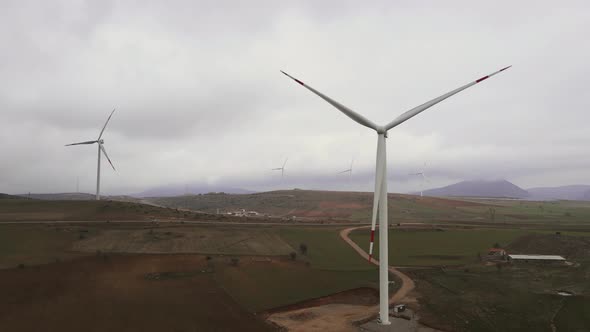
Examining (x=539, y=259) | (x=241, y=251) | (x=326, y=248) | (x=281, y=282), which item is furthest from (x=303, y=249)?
(x=539, y=259)

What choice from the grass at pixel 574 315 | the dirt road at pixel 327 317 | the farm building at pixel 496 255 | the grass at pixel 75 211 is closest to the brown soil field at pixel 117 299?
the dirt road at pixel 327 317

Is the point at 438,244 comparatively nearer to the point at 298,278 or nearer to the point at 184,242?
the point at 298,278

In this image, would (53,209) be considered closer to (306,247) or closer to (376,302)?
(306,247)

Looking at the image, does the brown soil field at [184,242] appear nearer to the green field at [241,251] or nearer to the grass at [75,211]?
the green field at [241,251]

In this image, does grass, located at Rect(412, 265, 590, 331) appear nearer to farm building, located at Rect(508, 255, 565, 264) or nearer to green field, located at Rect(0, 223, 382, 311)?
farm building, located at Rect(508, 255, 565, 264)

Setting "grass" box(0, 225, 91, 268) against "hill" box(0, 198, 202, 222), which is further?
"hill" box(0, 198, 202, 222)

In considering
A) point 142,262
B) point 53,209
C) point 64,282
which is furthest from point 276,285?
point 53,209

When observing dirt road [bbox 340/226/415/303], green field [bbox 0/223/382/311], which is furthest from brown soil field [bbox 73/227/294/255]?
dirt road [bbox 340/226/415/303]
